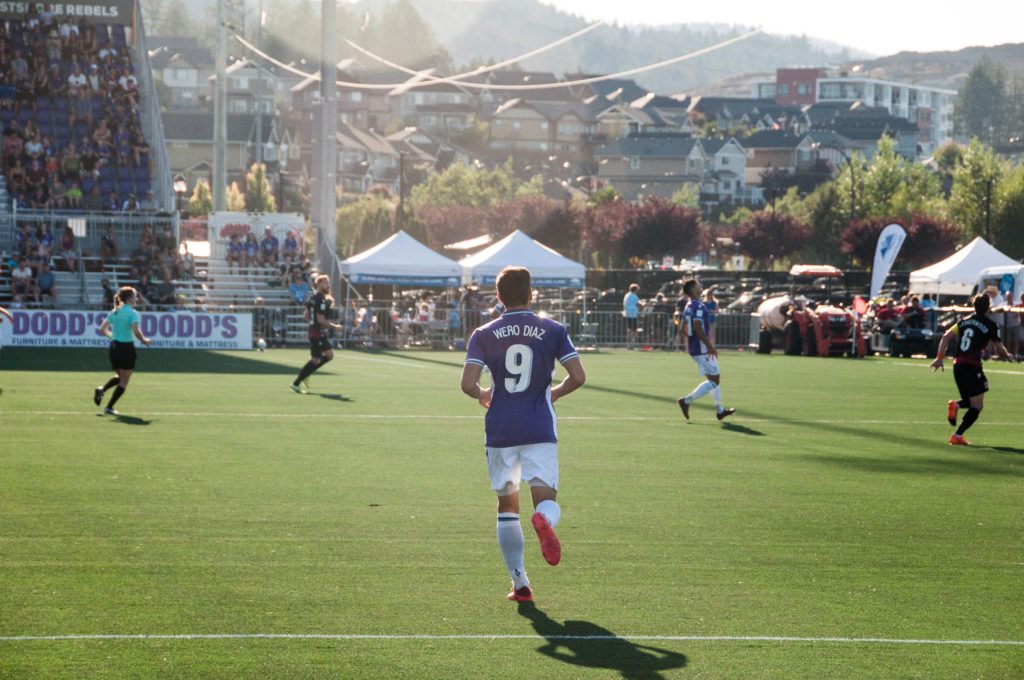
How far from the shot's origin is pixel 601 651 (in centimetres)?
627

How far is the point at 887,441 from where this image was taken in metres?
15.4

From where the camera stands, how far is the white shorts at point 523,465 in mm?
7023

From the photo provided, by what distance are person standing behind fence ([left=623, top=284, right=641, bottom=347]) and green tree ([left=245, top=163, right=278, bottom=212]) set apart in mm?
39722

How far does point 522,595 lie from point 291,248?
1350 inches

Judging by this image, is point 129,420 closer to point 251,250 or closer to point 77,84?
point 251,250

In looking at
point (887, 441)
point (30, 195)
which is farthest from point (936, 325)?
point (30, 195)

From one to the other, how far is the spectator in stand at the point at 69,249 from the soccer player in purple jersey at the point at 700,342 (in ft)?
76.6

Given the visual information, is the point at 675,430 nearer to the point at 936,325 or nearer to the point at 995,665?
the point at 995,665

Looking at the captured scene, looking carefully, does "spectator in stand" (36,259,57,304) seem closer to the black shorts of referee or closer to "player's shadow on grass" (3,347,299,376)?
"player's shadow on grass" (3,347,299,376)

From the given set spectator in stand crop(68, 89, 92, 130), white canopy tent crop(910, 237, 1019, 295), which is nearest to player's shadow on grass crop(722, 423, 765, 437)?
white canopy tent crop(910, 237, 1019, 295)

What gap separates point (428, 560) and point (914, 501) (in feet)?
16.2

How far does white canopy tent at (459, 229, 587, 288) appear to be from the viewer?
38.2 metres

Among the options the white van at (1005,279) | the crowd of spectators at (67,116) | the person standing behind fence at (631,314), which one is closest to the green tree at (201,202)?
the crowd of spectators at (67,116)

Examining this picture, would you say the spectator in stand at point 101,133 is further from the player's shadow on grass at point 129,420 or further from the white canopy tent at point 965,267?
the white canopy tent at point 965,267
